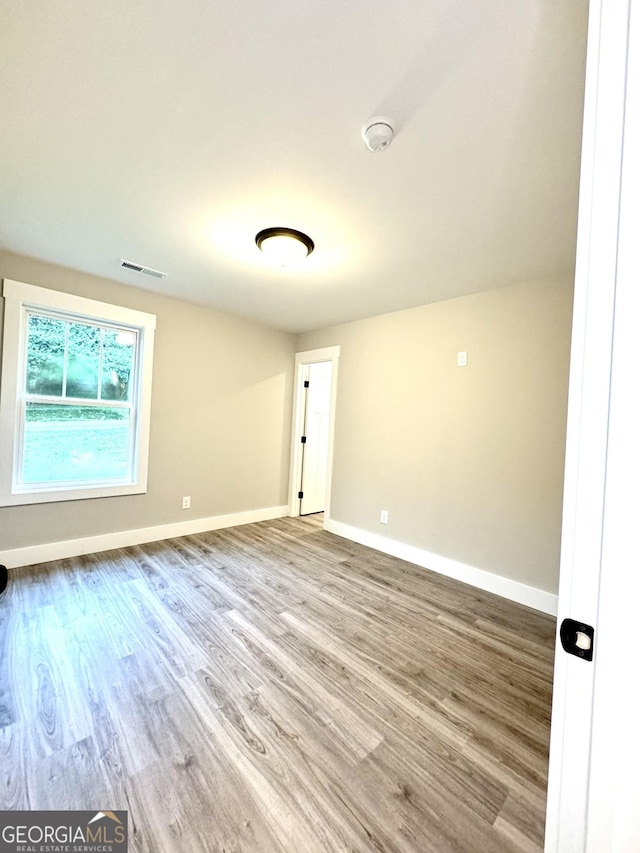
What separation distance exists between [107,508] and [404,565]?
2.83 meters

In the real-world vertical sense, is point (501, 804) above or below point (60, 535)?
below

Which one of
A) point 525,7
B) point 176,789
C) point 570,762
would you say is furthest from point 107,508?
point 525,7

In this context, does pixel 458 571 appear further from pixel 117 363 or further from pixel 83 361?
pixel 83 361

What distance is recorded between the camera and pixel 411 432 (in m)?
3.29

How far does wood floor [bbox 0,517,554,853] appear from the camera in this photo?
1.08 m

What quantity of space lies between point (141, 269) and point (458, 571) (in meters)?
3.72

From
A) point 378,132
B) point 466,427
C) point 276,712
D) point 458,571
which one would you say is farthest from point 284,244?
point 458,571

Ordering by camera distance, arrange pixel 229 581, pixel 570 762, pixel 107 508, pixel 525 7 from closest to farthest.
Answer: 1. pixel 570 762
2. pixel 525 7
3. pixel 229 581
4. pixel 107 508

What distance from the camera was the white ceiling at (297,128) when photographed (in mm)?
1019

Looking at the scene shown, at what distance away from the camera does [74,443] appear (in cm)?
302

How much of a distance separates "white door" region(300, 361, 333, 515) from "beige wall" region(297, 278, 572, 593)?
80 centimetres

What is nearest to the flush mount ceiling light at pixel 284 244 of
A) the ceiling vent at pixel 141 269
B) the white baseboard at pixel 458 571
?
the ceiling vent at pixel 141 269

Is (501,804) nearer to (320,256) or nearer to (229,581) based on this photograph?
(229,581)

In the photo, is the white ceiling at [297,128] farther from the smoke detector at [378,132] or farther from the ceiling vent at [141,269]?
the ceiling vent at [141,269]
